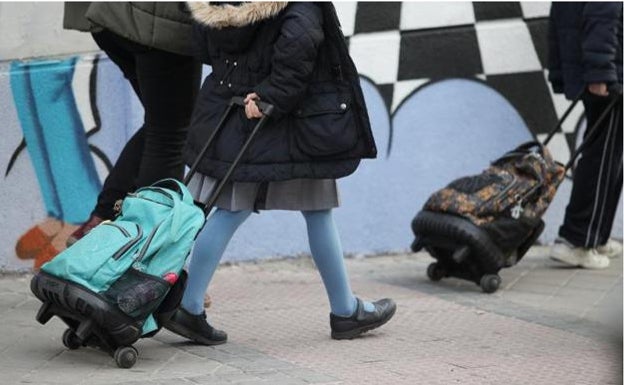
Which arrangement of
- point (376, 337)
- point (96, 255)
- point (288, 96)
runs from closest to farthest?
point (96, 255) → point (288, 96) → point (376, 337)

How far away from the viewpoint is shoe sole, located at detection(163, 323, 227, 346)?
15.7 ft

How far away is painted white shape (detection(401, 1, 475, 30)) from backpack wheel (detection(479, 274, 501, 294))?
Result: 57.8 inches

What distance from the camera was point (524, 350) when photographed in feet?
16.7

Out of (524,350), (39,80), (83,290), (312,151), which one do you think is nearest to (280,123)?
(312,151)

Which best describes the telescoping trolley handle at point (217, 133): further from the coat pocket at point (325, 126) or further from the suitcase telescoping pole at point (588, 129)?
the suitcase telescoping pole at point (588, 129)

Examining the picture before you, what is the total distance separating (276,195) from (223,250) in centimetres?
30

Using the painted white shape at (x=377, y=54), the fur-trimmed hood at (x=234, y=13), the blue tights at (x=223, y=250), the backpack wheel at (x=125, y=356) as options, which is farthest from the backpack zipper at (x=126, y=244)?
the painted white shape at (x=377, y=54)

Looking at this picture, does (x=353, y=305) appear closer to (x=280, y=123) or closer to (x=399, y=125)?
(x=280, y=123)

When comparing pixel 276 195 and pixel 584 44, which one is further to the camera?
pixel 584 44

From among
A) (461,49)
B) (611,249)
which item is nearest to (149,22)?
(461,49)

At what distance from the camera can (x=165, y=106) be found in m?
5.27

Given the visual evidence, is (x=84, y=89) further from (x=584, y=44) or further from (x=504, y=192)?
(x=584, y=44)

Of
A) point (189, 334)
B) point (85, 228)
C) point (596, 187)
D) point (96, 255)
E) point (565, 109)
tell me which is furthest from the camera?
point (565, 109)

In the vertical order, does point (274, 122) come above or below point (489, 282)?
above
